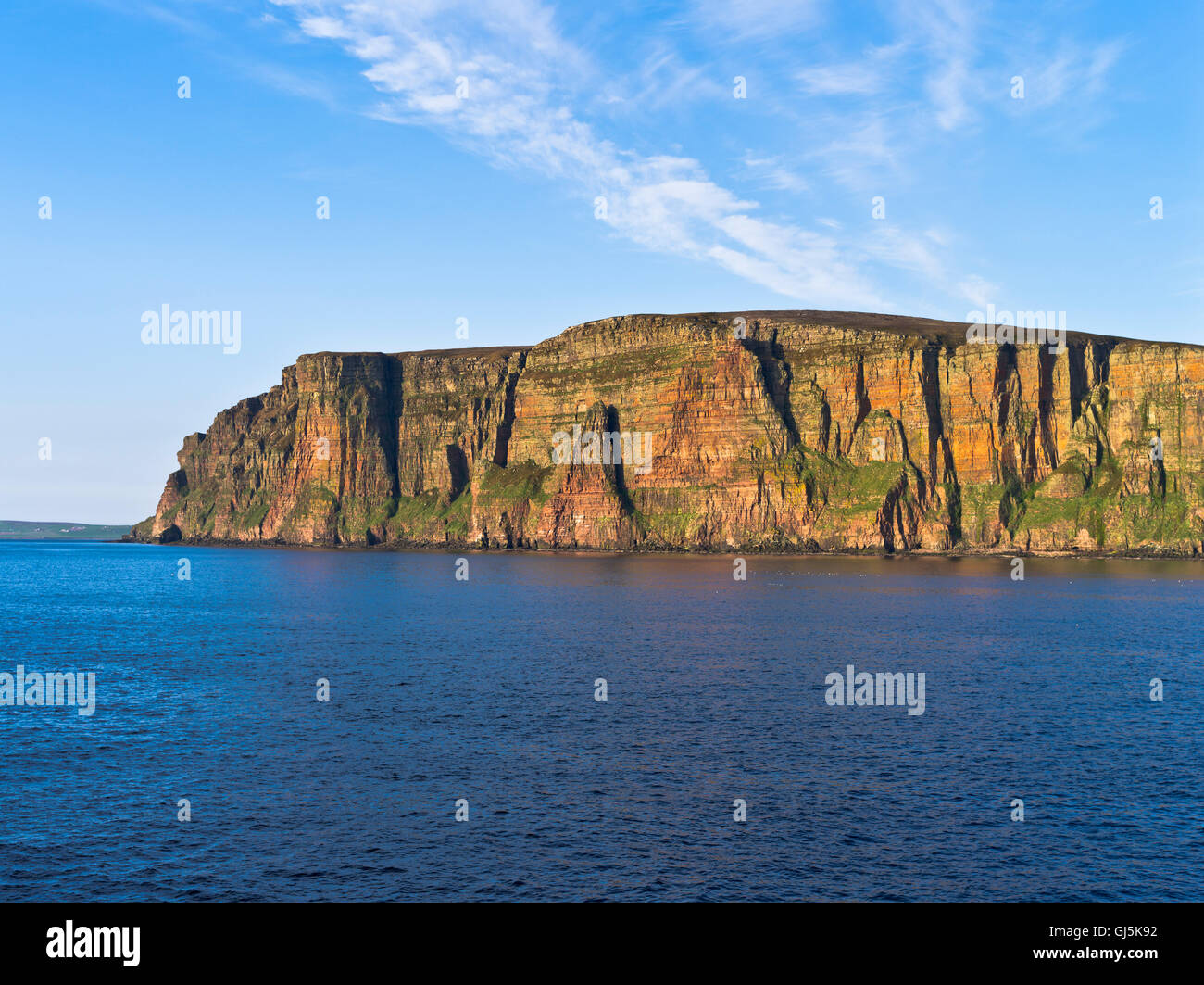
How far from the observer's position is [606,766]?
39.6 metres

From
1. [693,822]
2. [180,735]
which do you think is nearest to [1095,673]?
[693,822]

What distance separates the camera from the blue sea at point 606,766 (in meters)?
28.2

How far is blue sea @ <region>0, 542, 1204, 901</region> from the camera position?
2819 cm

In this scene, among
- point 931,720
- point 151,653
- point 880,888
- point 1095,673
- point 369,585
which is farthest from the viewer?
point 369,585

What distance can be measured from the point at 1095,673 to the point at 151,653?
241 ft
